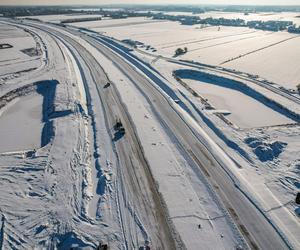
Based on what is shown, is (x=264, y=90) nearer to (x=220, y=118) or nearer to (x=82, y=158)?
(x=220, y=118)

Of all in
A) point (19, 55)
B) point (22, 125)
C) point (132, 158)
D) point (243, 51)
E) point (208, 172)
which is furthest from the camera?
point (243, 51)

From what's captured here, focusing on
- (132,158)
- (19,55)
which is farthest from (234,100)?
(19,55)

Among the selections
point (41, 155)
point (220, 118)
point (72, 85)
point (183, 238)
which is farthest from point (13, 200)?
point (72, 85)

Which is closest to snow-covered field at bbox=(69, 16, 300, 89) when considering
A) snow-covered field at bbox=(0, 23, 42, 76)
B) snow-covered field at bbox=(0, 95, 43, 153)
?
snow-covered field at bbox=(0, 23, 42, 76)

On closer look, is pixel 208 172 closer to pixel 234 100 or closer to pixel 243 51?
pixel 234 100

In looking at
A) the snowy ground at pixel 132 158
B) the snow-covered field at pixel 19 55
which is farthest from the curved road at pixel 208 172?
the snow-covered field at pixel 19 55

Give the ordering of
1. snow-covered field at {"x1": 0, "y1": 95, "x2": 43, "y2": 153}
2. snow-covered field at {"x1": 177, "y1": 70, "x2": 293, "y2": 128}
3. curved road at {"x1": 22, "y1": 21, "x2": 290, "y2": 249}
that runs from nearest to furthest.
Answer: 1. curved road at {"x1": 22, "y1": 21, "x2": 290, "y2": 249}
2. snow-covered field at {"x1": 0, "y1": 95, "x2": 43, "y2": 153}
3. snow-covered field at {"x1": 177, "y1": 70, "x2": 293, "y2": 128}

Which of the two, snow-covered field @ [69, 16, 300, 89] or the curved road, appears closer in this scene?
the curved road

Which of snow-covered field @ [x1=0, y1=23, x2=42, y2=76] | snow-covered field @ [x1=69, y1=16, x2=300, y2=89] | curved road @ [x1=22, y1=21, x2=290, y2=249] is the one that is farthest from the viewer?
snow-covered field @ [x1=69, y1=16, x2=300, y2=89]

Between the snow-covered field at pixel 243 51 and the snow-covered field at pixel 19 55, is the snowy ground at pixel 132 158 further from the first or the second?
the snow-covered field at pixel 243 51

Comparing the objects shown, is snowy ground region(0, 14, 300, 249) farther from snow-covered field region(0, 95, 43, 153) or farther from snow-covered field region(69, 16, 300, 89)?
snow-covered field region(69, 16, 300, 89)

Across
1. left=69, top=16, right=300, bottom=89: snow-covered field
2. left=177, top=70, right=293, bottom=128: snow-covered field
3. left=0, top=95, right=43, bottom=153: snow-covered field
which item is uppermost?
left=0, top=95, right=43, bottom=153: snow-covered field

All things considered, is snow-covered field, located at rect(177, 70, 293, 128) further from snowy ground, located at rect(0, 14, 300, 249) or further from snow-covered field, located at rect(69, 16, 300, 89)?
snow-covered field, located at rect(69, 16, 300, 89)

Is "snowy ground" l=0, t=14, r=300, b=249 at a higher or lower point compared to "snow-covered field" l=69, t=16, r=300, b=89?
higher
